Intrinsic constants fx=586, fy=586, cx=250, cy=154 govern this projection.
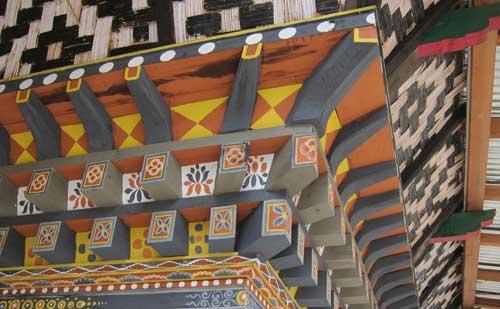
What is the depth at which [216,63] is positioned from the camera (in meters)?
2.74

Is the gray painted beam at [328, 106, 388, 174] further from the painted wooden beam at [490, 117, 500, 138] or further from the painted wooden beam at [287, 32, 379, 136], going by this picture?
the painted wooden beam at [490, 117, 500, 138]

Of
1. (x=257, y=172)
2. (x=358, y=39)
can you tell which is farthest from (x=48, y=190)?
(x=358, y=39)

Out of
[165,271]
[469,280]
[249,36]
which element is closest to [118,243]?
[165,271]

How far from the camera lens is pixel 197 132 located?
2.95 m

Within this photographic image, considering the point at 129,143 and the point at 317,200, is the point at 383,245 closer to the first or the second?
the point at 317,200

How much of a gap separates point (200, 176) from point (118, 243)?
0.55 metres

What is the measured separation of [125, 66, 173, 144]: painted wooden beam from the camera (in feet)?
9.17

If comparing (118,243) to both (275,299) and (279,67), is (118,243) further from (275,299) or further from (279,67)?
(279,67)

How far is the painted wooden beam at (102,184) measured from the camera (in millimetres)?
2977

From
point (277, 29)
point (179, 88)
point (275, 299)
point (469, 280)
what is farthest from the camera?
point (469, 280)

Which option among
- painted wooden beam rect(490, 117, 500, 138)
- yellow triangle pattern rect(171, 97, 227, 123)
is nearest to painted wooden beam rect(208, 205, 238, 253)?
yellow triangle pattern rect(171, 97, 227, 123)

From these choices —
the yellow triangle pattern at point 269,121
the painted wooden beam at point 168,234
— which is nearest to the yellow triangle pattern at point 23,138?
the painted wooden beam at point 168,234

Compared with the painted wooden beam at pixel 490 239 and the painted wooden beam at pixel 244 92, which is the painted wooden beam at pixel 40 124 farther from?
the painted wooden beam at pixel 490 239

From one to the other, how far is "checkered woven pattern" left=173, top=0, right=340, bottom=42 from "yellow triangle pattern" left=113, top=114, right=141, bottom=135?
0.49m
